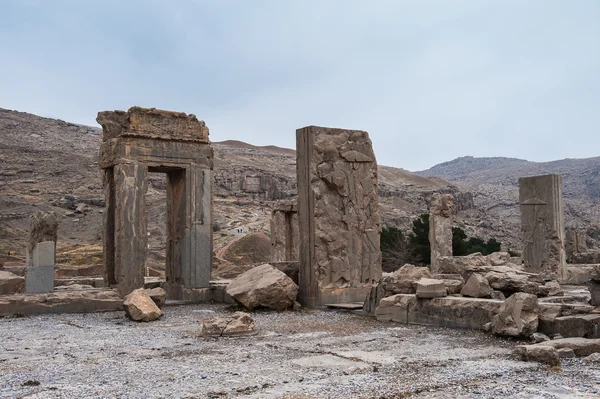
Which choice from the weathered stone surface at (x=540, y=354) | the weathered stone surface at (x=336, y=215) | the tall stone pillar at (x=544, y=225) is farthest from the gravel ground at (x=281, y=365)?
the tall stone pillar at (x=544, y=225)

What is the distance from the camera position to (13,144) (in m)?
58.4

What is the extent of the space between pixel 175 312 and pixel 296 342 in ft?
13.1

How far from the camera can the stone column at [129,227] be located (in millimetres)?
11141

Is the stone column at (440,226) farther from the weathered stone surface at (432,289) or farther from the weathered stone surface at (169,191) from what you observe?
the weathered stone surface at (432,289)

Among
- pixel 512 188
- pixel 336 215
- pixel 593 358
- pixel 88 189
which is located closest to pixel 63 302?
pixel 336 215

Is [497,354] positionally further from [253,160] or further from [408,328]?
[253,160]

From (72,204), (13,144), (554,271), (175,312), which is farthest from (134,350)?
(13,144)

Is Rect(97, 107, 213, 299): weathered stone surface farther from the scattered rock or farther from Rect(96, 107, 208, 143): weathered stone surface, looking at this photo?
the scattered rock

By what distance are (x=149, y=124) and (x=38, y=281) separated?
3.49 meters

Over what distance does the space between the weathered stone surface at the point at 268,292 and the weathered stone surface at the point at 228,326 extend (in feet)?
8.07

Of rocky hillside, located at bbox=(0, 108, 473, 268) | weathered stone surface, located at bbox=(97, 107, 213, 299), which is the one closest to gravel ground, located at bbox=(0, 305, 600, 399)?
weathered stone surface, located at bbox=(97, 107, 213, 299)

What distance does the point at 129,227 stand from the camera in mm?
11219

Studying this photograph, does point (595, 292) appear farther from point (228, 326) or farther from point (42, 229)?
point (42, 229)

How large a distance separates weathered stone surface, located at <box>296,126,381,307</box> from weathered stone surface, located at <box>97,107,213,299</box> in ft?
8.16
